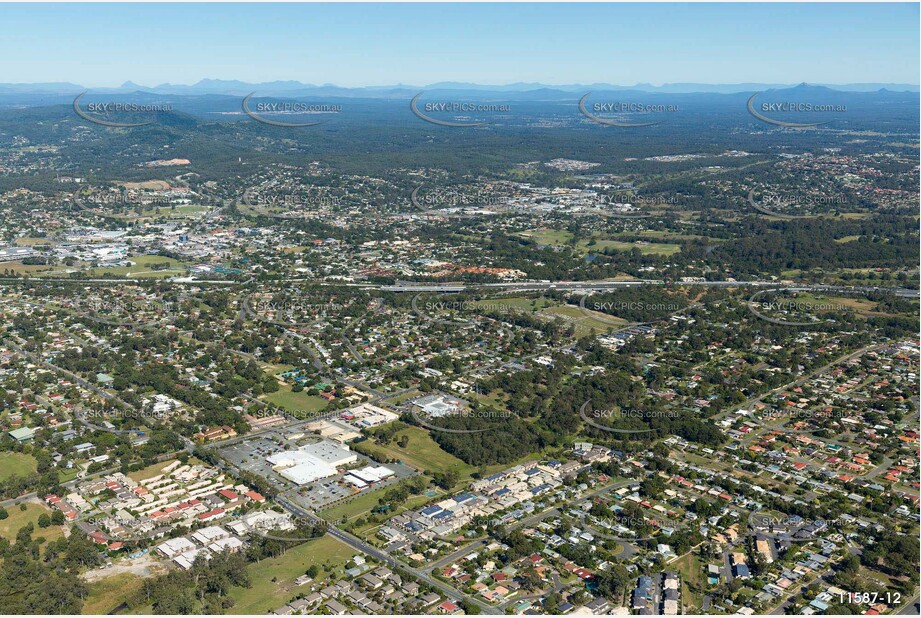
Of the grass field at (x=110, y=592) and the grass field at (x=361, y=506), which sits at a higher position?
the grass field at (x=361, y=506)

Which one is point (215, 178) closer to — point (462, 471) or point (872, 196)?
point (872, 196)

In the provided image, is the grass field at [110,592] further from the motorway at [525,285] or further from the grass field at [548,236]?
the grass field at [548,236]

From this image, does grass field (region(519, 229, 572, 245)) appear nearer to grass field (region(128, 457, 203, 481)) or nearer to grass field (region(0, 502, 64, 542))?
grass field (region(128, 457, 203, 481))

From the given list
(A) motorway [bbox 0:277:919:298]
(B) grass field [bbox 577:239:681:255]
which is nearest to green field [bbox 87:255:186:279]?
(A) motorway [bbox 0:277:919:298]

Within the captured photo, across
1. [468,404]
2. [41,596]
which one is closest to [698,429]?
[468,404]

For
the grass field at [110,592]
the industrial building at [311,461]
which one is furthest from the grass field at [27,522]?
the industrial building at [311,461]
